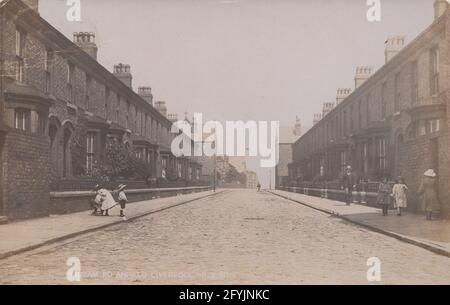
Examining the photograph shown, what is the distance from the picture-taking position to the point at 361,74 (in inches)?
1721

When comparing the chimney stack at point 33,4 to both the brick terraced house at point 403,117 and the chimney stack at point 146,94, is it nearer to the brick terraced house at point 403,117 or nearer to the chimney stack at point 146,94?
the brick terraced house at point 403,117

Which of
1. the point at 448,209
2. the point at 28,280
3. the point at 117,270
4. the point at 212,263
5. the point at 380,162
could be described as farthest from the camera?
the point at 380,162

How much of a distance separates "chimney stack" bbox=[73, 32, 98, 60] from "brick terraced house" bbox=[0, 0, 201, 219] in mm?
64

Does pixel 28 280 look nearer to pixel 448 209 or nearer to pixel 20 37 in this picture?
pixel 448 209

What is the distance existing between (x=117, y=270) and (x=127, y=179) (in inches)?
924

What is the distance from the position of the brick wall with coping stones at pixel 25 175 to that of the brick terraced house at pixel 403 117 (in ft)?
45.6

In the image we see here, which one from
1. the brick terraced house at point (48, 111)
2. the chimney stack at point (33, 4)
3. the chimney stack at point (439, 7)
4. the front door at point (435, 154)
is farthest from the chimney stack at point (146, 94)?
the front door at point (435, 154)

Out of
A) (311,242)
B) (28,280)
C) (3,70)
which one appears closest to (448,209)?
(311,242)

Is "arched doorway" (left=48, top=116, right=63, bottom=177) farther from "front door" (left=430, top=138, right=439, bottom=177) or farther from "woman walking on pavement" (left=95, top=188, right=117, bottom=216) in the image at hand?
"front door" (left=430, top=138, right=439, bottom=177)

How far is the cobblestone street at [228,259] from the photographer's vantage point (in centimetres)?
750

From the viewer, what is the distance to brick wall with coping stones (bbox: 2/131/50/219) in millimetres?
16188

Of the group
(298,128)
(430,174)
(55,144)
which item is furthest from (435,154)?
(298,128)

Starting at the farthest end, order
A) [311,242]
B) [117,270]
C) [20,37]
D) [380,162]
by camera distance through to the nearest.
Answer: [380,162]
[20,37]
[311,242]
[117,270]
